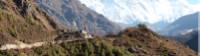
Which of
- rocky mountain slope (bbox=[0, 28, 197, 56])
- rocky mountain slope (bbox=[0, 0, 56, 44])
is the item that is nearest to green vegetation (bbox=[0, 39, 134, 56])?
rocky mountain slope (bbox=[0, 28, 197, 56])

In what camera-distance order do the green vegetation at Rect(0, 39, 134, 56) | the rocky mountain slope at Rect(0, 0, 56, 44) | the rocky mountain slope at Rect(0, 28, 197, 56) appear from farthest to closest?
the rocky mountain slope at Rect(0, 0, 56, 44), the rocky mountain slope at Rect(0, 28, 197, 56), the green vegetation at Rect(0, 39, 134, 56)

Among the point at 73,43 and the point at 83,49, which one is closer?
the point at 83,49

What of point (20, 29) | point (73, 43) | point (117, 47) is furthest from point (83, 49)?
point (20, 29)

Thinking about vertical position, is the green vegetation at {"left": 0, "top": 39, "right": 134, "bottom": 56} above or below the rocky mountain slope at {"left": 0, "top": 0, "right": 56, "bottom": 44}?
below

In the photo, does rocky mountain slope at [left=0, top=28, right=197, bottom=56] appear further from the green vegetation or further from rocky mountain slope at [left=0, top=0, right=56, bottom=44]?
rocky mountain slope at [left=0, top=0, right=56, bottom=44]

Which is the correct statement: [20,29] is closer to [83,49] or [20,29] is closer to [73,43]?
[73,43]

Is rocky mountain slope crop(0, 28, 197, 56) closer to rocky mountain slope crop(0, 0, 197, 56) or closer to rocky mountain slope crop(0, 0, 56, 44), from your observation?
rocky mountain slope crop(0, 0, 197, 56)

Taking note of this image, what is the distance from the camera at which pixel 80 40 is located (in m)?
95.9

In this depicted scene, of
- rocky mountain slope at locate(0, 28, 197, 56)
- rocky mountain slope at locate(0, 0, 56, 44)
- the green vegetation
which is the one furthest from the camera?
rocky mountain slope at locate(0, 0, 56, 44)

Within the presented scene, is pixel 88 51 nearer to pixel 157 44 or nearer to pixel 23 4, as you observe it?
pixel 157 44

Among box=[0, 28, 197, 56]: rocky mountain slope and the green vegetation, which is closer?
the green vegetation

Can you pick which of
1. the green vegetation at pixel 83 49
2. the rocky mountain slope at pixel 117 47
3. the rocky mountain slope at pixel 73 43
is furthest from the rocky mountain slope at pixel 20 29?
the rocky mountain slope at pixel 117 47

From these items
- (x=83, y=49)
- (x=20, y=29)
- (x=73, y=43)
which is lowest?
(x=83, y=49)

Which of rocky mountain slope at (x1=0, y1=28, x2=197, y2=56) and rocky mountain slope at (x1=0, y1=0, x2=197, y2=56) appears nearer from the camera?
rocky mountain slope at (x1=0, y1=0, x2=197, y2=56)
